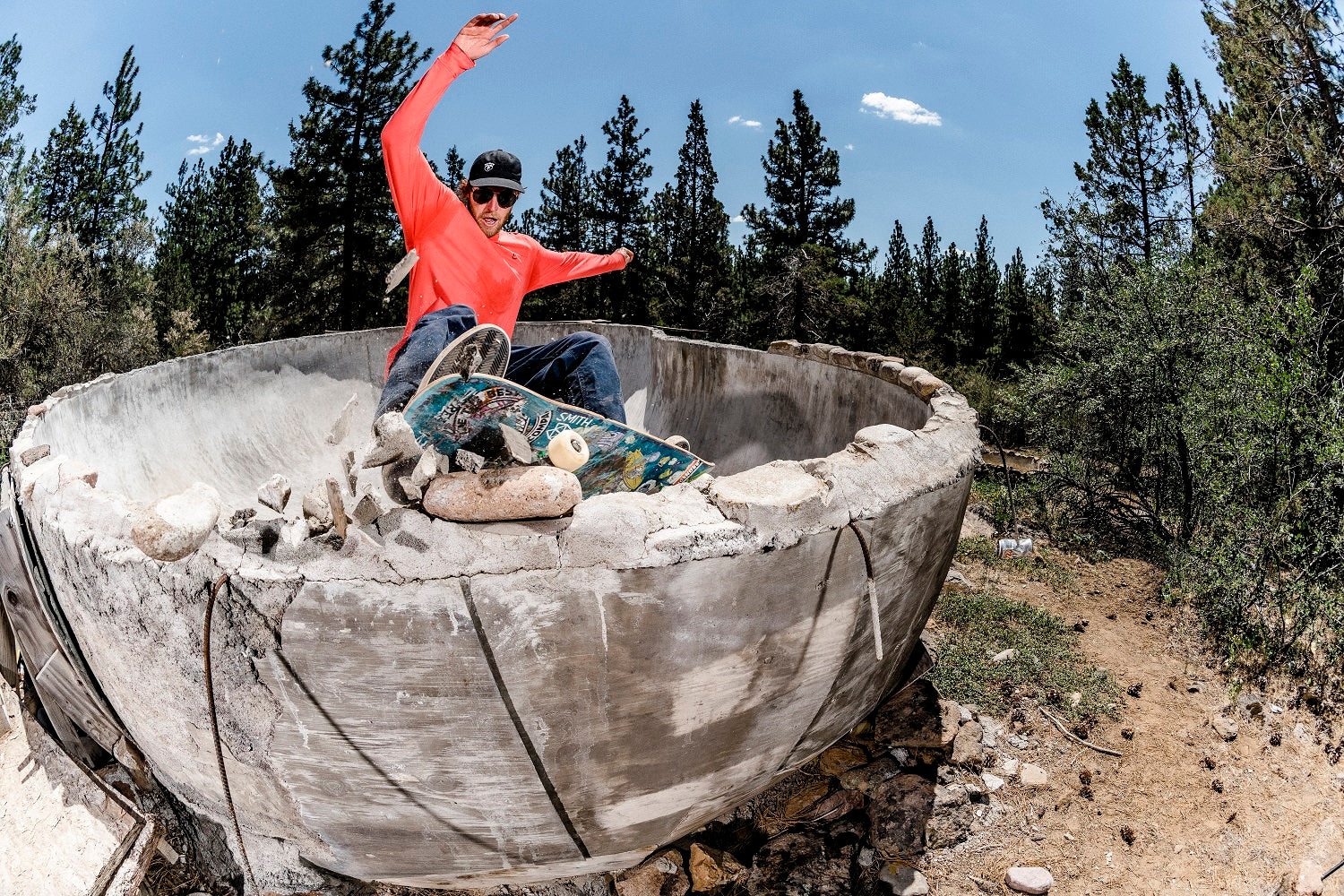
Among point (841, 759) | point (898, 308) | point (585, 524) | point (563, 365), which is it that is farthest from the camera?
point (898, 308)

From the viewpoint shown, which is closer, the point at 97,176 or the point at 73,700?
the point at 73,700

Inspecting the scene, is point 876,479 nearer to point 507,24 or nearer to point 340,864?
point 340,864

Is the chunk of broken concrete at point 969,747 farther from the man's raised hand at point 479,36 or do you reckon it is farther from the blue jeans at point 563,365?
the man's raised hand at point 479,36

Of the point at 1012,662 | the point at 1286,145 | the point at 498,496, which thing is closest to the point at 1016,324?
the point at 1286,145

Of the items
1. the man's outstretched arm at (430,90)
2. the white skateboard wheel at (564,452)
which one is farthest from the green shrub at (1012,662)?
the man's outstretched arm at (430,90)

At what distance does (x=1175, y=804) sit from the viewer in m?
4.03

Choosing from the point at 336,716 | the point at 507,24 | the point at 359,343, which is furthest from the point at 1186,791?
the point at 359,343

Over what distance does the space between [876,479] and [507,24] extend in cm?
291

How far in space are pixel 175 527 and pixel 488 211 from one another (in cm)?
264

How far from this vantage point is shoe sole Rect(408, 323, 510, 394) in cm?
288

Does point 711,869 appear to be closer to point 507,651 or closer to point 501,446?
point 507,651

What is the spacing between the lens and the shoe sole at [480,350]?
9.46ft

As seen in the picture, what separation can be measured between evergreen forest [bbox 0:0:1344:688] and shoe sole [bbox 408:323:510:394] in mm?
5274

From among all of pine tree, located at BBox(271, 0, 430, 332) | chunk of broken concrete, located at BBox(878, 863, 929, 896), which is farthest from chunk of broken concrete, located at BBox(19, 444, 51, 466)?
pine tree, located at BBox(271, 0, 430, 332)
